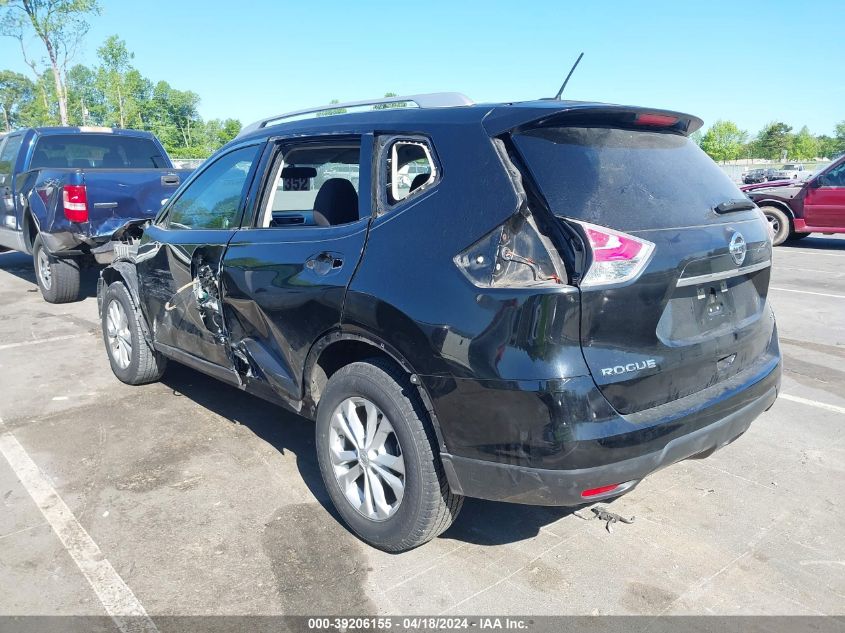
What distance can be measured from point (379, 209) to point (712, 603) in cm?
206

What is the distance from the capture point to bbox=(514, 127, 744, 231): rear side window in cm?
241

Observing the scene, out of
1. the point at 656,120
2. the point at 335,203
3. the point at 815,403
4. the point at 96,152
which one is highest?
the point at 96,152

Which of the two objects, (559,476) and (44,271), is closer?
(559,476)

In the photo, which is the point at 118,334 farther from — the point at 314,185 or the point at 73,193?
the point at 73,193

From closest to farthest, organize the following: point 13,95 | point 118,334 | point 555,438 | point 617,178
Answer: point 555,438, point 617,178, point 118,334, point 13,95

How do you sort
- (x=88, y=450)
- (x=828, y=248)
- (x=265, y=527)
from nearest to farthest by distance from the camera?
(x=265, y=527), (x=88, y=450), (x=828, y=248)

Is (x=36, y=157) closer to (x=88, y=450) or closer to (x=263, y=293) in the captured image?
(x=88, y=450)

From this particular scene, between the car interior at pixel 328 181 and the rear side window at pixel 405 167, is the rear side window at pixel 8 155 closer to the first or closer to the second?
the car interior at pixel 328 181

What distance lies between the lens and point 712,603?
2613 mm

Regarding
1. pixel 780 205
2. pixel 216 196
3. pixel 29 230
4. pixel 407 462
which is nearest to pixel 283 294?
pixel 407 462

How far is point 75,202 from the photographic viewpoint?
739 centimetres

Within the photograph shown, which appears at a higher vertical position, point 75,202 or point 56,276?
point 75,202

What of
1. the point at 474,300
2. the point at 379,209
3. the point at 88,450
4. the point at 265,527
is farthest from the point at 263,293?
the point at 88,450

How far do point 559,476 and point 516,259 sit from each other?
0.77 meters
